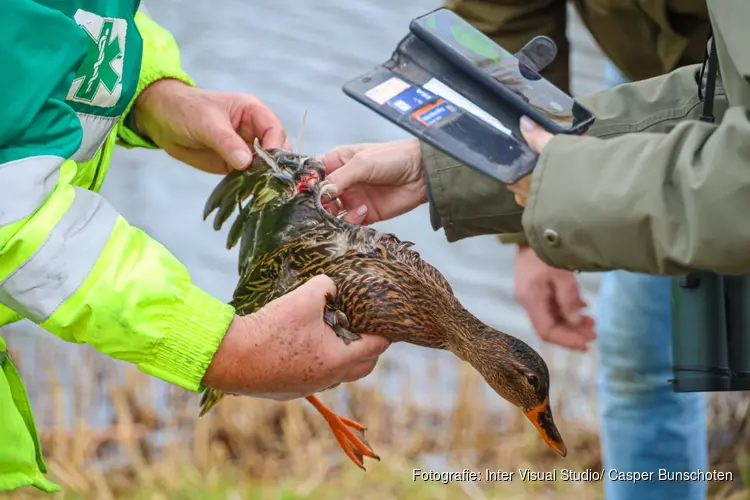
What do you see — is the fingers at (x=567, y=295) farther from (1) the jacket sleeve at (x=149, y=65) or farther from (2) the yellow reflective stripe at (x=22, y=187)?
(2) the yellow reflective stripe at (x=22, y=187)

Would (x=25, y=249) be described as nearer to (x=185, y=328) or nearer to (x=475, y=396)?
(x=185, y=328)

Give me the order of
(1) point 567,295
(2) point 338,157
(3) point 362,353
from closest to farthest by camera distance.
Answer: (3) point 362,353, (2) point 338,157, (1) point 567,295

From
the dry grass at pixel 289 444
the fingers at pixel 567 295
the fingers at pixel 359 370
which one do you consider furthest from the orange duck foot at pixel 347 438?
the dry grass at pixel 289 444

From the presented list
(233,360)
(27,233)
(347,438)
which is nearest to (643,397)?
(347,438)

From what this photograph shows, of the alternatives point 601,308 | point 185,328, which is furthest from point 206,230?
point 185,328

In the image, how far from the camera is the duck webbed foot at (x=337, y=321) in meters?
1.69

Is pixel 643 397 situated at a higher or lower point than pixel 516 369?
lower

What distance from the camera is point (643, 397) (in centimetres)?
253

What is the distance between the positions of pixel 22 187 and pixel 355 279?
63 centimetres

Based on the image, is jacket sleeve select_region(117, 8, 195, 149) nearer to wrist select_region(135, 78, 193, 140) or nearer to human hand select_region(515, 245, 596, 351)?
wrist select_region(135, 78, 193, 140)

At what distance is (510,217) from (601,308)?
77cm

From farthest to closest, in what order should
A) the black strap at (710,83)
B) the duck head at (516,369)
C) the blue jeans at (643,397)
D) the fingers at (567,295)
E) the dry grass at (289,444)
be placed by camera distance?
the dry grass at (289,444) → the blue jeans at (643,397) → the fingers at (567,295) → the duck head at (516,369) → the black strap at (710,83)

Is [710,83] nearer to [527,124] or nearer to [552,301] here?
[527,124]

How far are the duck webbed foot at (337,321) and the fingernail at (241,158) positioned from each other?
1.25 ft
